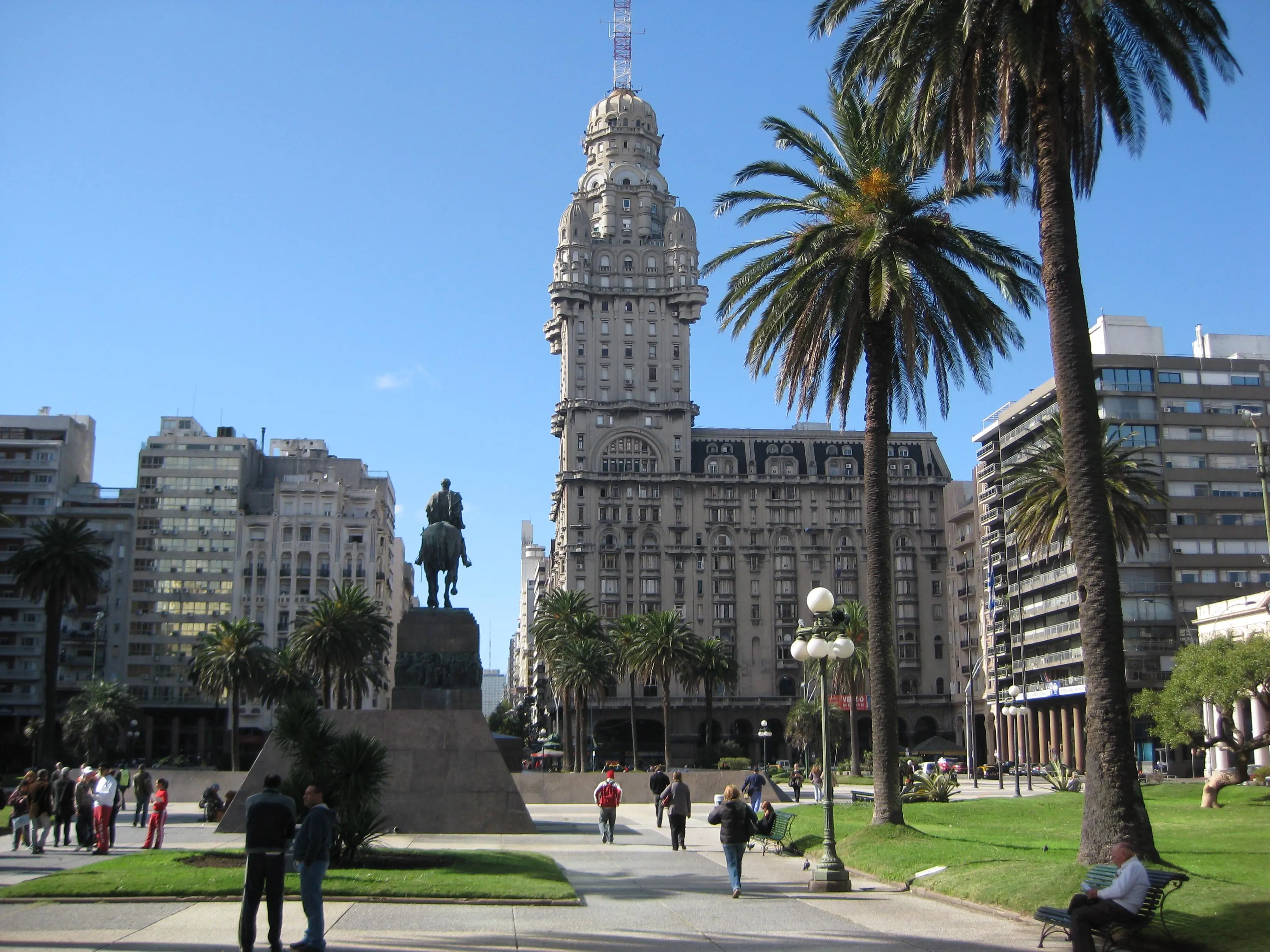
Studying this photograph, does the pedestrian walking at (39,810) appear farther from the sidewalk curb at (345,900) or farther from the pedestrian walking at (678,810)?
the pedestrian walking at (678,810)

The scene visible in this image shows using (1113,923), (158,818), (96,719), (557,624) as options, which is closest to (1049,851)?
(1113,923)

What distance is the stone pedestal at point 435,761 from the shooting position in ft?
99.6

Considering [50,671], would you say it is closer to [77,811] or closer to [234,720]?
[234,720]

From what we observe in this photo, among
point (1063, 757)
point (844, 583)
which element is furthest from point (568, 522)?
point (1063, 757)

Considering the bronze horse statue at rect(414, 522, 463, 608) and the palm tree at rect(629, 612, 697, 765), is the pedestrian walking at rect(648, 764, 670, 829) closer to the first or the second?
the bronze horse statue at rect(414, 522, 463, 608)

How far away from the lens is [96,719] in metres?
91.1

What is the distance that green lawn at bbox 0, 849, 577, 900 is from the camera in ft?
56.6

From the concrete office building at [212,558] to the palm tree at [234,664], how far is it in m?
28.5

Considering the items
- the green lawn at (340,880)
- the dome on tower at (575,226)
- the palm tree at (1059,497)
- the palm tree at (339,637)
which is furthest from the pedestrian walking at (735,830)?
the dome on tower at (575,226)

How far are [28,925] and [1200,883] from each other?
15177mm

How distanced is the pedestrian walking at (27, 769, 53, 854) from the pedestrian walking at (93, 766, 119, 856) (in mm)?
988

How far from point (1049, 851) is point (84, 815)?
20.2 metres

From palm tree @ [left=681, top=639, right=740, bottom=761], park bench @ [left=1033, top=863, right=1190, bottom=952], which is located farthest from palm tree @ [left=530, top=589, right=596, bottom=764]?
park bench @ [left=1033, top=863, right=1190, bottom=952]

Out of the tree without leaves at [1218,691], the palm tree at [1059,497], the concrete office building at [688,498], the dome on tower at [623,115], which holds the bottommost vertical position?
the tree without leaves at [1218,691]
